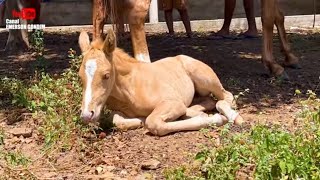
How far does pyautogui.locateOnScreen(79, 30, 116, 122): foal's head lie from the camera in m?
4.42

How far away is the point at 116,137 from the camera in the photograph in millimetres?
4691

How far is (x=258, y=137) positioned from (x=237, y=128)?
103 centimetres

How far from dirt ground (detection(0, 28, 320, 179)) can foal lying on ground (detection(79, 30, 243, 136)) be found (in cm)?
13

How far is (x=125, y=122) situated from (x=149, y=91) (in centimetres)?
29

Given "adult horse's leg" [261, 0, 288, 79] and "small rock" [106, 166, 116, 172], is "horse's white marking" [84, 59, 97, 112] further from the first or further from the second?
"adult horse's leg" [261, 0, 288, 79]

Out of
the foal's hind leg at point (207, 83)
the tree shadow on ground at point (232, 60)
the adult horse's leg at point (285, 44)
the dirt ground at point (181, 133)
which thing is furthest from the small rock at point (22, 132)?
the adult horse's leg at point (285, 44)

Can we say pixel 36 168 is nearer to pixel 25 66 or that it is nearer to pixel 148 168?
pixel 148 168

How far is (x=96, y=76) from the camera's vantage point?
4.44 metres

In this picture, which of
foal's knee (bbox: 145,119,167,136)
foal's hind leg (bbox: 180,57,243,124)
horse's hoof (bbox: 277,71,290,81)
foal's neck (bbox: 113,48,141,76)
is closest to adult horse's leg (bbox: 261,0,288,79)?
horse's hoof (bbox: 277,71,290,81)

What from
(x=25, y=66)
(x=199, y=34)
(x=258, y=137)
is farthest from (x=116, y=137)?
(x=199, y=34)

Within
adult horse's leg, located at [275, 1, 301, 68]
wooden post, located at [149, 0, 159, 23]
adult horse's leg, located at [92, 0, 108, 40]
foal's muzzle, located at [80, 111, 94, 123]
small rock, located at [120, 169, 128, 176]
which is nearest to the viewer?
small rock, located at [120, 169, 128, 176]

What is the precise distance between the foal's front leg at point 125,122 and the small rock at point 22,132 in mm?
631

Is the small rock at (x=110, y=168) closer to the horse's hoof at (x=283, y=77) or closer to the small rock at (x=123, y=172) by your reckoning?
the small rock at (x=123, y=172)

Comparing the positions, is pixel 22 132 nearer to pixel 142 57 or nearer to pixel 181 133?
pixel 181 133
